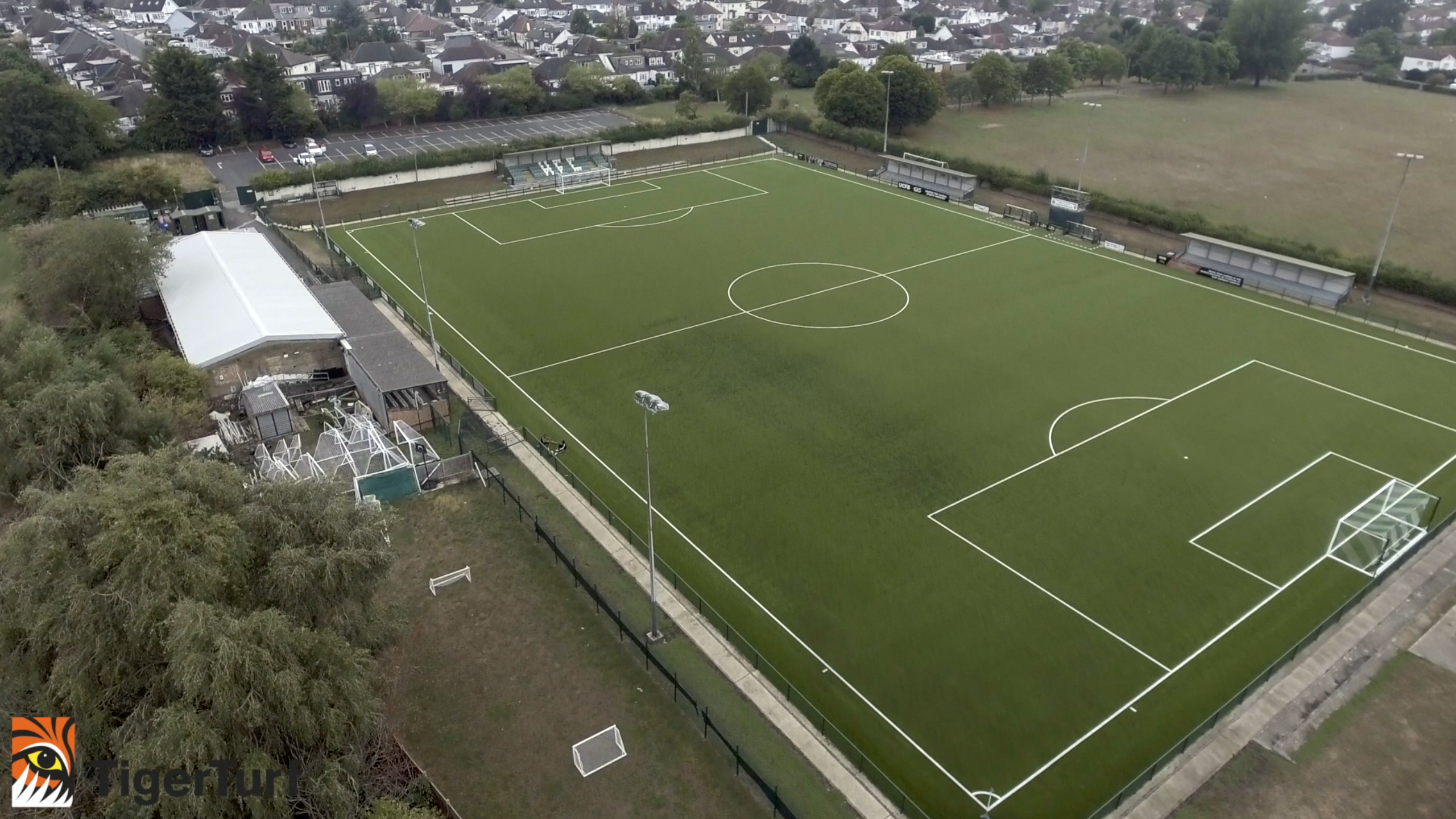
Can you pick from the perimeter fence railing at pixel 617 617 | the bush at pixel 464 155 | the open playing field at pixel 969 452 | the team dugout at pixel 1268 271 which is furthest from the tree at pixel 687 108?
the perimeter fence railing at pixel 617 617

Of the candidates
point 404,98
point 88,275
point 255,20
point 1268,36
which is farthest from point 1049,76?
point 255,20

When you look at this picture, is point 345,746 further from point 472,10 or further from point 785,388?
point 472,10

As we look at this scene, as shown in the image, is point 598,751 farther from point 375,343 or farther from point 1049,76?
point 1049,76

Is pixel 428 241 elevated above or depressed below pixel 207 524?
below

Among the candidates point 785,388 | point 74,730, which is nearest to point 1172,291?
point 785,388
